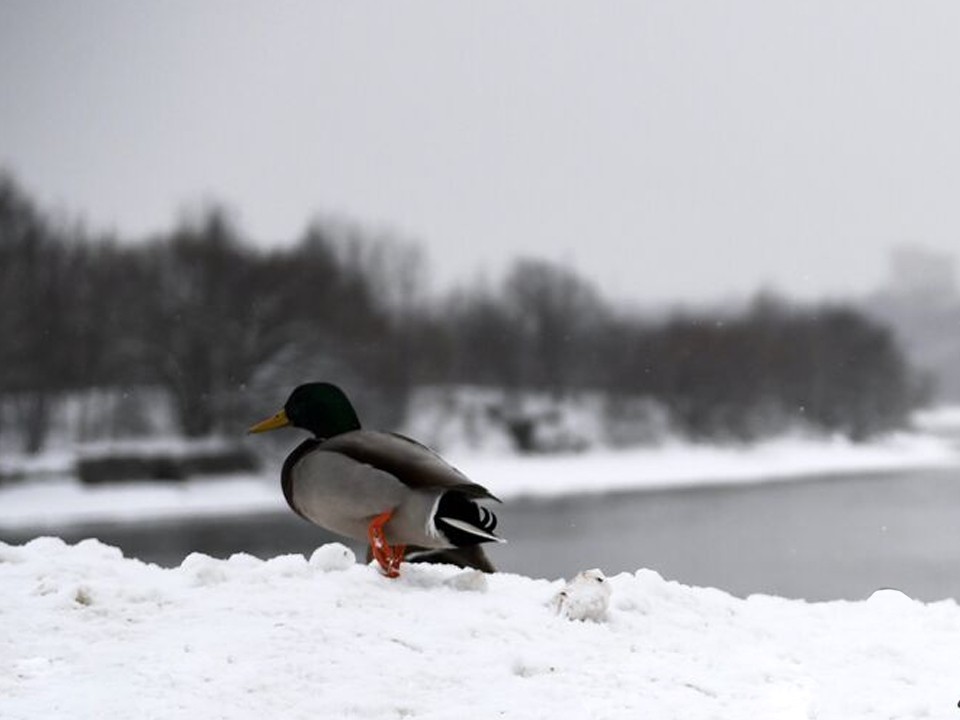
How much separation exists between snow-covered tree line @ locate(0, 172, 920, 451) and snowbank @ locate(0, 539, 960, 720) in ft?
152

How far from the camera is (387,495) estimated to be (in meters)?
6.40

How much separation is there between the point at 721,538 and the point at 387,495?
29.9 metres

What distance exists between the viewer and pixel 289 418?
7.22 metres

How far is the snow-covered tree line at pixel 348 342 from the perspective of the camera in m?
55.0

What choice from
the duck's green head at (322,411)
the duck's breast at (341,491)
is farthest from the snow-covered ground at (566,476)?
the duck's breast at (341,491)

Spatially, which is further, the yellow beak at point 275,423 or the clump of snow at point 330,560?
the yellow beak at point 275,423

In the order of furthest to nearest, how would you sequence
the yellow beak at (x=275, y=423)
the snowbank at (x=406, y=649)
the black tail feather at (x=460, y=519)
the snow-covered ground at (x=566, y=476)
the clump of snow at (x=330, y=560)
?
the snow-covered ground at (x=566, y=476) < the yellow beak at (x=275, y=423) < the clump of snow at (x=330, y=560) < the black tail feather at (x=460, y=519) < the snowbank at (x=406, y=649)

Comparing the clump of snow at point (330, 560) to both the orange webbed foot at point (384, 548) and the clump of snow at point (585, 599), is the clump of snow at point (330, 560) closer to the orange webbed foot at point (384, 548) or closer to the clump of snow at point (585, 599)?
the orange webbed foot at point (384, 548)

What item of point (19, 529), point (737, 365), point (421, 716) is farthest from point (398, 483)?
point (737, 365)

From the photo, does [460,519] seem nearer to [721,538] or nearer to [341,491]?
[341,491]

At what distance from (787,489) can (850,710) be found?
50.0 m

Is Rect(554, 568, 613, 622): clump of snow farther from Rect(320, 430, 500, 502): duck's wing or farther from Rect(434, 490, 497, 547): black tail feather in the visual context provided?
Rect(320, 430, 500, 502): duck's wing

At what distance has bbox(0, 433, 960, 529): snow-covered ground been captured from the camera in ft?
149

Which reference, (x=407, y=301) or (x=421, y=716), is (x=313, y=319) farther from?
(x=421, y=716)
